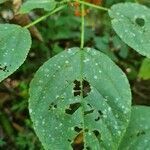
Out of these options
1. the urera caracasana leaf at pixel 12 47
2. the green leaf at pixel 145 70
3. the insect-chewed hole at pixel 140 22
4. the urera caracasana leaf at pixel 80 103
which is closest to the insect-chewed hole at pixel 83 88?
the urera caracasana leaf at pixel 80 103

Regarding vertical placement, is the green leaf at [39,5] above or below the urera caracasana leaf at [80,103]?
above

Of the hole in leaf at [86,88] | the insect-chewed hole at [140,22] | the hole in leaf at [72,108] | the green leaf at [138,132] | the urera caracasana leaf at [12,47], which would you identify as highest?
the urera caracasana leaf at [12,47]

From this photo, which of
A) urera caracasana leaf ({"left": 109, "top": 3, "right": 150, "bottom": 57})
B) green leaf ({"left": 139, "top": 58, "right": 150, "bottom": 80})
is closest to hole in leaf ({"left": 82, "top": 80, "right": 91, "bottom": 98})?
urera caracasana leaf ({"left": 109, "top": 3, "right": 150, "bottom": 57})

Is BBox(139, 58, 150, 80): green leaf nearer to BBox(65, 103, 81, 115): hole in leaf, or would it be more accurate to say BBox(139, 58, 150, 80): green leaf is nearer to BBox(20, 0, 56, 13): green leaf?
BBox(20, 0, 56, 13): green leaf

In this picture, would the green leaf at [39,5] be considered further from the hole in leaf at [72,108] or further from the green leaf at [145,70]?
the green leaf at [145,70]

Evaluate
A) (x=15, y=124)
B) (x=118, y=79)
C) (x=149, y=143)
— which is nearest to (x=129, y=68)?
(x=15, y=124)

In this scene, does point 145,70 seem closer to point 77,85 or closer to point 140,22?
point 140,22

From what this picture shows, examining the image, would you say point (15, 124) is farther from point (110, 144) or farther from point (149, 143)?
point (110, 144)
